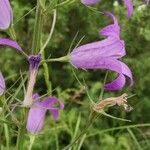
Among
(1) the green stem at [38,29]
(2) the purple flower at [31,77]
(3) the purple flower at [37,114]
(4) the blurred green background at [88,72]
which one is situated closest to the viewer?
(2) the purple flower at [31,77]

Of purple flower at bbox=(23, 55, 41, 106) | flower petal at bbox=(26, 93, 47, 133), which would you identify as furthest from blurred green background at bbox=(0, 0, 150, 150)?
purple flower at bbox=(23, 55, 41, 106)

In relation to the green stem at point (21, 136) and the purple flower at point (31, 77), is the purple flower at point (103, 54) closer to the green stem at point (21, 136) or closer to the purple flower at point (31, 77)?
the purple flower at point (31, 77)

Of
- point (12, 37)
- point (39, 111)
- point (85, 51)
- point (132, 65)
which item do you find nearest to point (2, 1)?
point (12, 37)

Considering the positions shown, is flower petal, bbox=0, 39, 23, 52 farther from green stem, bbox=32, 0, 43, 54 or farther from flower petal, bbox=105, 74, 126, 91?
flower petal, bbox=105, 74, 126, 91

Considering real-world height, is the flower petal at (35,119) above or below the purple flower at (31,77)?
below

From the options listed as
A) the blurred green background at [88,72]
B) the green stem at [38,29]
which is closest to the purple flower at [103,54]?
the green stem at [38,29]

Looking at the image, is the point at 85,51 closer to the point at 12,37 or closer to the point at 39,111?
the point at 12,37

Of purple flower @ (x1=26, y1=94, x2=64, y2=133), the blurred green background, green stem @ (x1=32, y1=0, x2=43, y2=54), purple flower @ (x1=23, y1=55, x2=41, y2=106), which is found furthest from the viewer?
the blurred green background

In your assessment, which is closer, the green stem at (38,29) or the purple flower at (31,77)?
the purple flower at (31,77)

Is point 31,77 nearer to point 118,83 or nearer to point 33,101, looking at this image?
point 33,101

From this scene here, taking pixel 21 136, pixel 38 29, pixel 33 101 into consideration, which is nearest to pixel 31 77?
pixel 33 101

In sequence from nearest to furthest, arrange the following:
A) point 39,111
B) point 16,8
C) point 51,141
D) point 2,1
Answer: point 2,1, point 39,111, point 51,141, point 16,8
